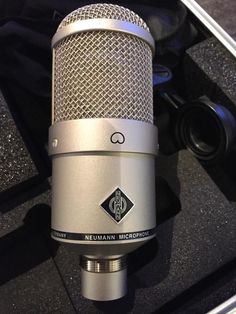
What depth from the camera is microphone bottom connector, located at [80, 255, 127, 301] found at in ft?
1.93

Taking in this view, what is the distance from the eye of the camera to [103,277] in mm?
589

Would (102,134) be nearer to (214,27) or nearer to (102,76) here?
(102,76)

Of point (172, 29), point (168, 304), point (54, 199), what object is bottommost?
point (168, 304)

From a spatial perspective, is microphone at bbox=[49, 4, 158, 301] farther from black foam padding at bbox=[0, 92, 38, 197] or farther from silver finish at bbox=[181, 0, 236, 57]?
silver finish at bbox=[181, 0, 236, 57]

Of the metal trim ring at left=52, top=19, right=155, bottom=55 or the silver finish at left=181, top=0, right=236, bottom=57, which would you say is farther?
the silver finish at left=181, top=0, right=236, bottom=57

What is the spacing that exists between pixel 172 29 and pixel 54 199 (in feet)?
1.39

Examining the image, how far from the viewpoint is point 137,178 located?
1.84 ft

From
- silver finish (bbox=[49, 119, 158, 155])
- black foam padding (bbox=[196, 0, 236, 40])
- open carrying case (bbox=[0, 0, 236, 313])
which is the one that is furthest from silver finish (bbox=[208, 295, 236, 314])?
black foam padding (bbox=[196, 0, 236, 40])

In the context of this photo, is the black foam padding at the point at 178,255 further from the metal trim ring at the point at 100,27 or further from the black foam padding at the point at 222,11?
the black foam padding at the point at 222,11

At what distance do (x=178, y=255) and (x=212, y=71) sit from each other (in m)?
0.33

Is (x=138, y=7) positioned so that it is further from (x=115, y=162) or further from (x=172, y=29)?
(x=115, y=162)

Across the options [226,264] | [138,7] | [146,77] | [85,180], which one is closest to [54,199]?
[85,180]

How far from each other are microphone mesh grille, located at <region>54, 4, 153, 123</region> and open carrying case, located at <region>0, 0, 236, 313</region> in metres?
0.19

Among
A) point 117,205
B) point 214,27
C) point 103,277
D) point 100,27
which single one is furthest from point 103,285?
point 214,27
